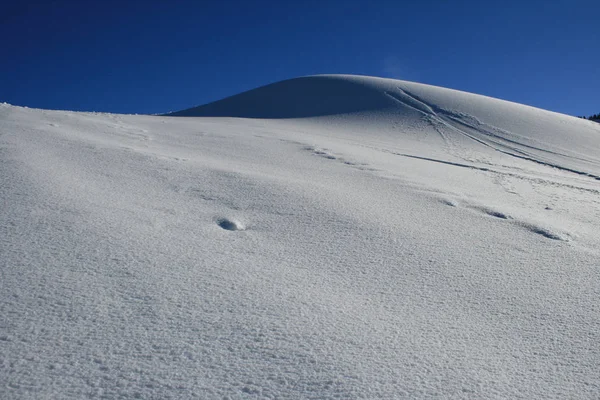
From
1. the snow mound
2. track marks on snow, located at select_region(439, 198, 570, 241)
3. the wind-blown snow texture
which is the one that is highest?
the snow mound

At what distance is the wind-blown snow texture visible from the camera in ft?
3.23

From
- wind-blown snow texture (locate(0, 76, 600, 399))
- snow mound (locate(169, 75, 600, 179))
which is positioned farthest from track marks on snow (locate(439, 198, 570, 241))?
snow mound (locate(169, 75, 600, 179))

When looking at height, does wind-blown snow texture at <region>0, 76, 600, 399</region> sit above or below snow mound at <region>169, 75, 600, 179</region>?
below

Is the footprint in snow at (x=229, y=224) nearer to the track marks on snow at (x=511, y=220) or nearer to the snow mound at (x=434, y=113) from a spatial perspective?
the track marks on snow at (x=511, y=220)

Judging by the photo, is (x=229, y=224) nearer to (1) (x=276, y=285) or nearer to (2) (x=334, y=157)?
(1) (x=276, y=285)

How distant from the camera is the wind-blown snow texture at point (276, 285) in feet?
3.23

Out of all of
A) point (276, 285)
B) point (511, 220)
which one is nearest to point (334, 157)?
point (511, 220)

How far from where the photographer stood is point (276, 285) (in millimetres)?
1390

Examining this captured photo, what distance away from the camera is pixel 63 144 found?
3.13 metres

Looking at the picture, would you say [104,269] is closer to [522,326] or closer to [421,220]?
[522,326]

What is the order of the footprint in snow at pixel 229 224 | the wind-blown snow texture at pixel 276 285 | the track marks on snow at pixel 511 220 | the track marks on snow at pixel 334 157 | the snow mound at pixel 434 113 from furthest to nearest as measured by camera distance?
the snow mound at pixel 434 113 → the track marks on snow at pixel 334 157 → the track marks on snow at pixel 511 220 → the footprint in snow at pixel 229 224 → the wind-blown snow texture at pixel 276 285

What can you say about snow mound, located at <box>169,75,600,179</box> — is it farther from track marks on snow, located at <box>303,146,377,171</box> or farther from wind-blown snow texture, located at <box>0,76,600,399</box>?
wind-blown snow texture, located at <box>0,76,600,399</box>

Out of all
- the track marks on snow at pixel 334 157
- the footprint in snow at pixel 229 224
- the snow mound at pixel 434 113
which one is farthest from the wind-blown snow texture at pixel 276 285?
the snow mound at pixel 434 113

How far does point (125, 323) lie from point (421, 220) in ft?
5.38
